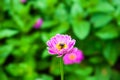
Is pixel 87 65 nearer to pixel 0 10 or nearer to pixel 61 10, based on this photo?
pixel 61 10

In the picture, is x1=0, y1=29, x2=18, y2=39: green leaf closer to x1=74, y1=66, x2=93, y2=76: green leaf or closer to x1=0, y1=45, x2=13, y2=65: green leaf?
x1=0, y1=45, x2=13, y2=65: green leaf

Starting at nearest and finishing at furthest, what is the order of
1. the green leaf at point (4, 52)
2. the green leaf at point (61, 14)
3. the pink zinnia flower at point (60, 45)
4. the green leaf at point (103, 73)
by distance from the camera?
the pink zinnia flower at point (60, 45), the green leaf at point (4, 52), the green leaf at point (103, 73), the green leaf at point (61, 14)

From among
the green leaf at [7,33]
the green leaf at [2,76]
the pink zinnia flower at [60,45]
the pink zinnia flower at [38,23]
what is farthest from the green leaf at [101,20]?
the pink zinnia flower at [60,45]

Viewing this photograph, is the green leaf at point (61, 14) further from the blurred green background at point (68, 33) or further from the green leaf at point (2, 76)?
the green leaf at point (2, 76)

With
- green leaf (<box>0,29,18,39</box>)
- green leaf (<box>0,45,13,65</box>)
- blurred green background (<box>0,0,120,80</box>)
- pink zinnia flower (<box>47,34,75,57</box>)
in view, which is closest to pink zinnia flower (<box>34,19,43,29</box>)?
blurred green background (<box>0,0,120,80</box>)

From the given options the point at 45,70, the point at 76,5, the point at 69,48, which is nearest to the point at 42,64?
the point at 45,70
